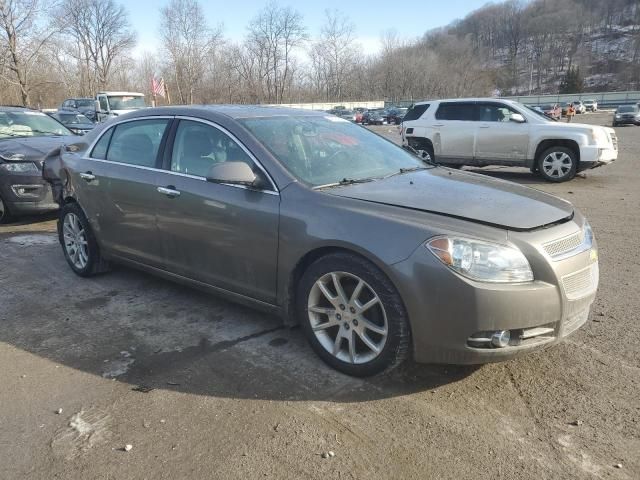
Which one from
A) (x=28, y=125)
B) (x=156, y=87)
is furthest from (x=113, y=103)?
(x=28, y=125)

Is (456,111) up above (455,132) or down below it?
above

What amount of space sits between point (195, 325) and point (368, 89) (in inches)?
3979

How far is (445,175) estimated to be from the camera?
13.0ft

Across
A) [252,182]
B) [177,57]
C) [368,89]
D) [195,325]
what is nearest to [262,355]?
[195,325]

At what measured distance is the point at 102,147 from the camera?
4867mm

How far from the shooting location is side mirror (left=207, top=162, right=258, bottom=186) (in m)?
3.36

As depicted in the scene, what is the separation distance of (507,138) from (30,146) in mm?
9266

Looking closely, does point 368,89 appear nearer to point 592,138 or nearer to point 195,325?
point 592,138

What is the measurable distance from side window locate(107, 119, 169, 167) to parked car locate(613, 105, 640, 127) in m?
40.6

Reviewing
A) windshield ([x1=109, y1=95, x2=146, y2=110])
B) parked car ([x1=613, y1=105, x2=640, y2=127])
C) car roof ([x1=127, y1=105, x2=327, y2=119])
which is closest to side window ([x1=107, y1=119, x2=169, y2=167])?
car roof ([x1=127, y1=105, x2=327, y2=119])

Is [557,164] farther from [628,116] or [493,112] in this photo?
[628,116]

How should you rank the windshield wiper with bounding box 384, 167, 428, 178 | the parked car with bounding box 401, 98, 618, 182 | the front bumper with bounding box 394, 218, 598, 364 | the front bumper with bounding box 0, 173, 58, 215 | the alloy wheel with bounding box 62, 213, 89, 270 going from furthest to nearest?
the parked car with bounding box 401, 98, 618, 182
the front bumper with bounding box 0, 173, 58, 215
the alloy wheel with bounding box 62, 213, 89, 270
the windshield wiper with bounding box 384, 167, 428, 178
the front bumper with bounding box 394, 218, 598, 364

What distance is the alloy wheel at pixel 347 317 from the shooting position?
3.02 metres

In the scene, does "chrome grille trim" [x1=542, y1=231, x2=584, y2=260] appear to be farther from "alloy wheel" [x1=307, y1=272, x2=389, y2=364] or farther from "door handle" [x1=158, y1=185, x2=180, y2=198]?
"door handle" [x1=158, y1=185, x2=180, y2=198]
